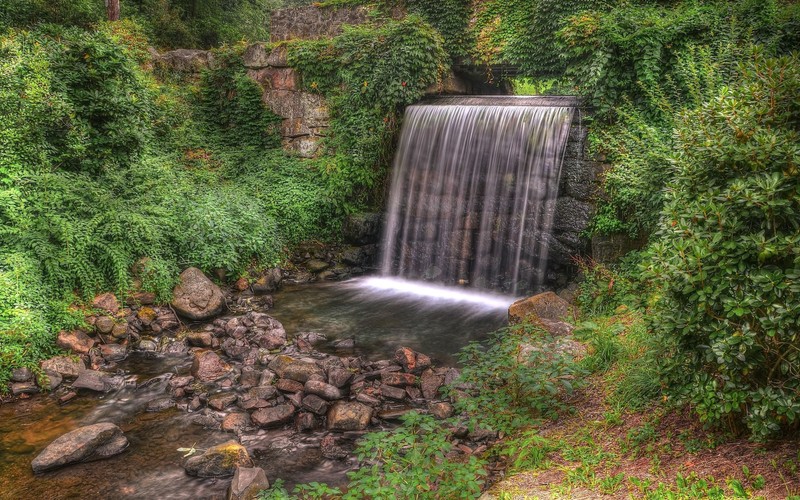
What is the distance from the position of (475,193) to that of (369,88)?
13.2 ft

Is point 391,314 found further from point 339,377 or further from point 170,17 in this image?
point 170,17

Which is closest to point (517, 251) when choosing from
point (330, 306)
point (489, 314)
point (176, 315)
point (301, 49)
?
point (489, 314)

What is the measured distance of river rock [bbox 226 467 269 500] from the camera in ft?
14.4

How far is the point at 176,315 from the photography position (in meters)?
8.67

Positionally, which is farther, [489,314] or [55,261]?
[489,314]

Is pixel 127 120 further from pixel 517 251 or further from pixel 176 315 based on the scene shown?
pixel 517 251

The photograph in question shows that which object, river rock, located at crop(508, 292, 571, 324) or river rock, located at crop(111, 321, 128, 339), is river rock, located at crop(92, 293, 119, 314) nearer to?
river rock, located at crop(111, 321, 128, 339)

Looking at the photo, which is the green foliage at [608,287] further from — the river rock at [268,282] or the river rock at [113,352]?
the river rock at [113,352]

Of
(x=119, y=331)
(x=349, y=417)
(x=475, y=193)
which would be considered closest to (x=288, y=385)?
(x=349, y=417)

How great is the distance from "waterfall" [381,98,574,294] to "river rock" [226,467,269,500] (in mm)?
6949

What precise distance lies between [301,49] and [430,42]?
3.66m

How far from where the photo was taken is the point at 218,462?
16.3 feet

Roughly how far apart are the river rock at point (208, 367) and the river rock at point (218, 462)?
75.6 inches

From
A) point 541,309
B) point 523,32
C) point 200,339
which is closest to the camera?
point 541,309
